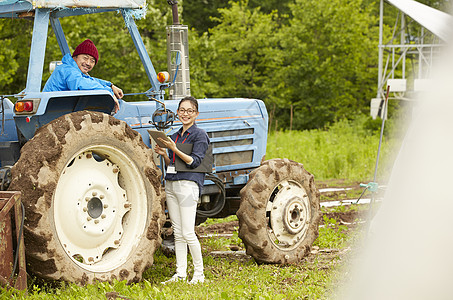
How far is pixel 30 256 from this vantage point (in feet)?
14.7

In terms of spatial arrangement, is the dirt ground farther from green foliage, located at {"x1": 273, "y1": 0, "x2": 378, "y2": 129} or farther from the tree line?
green foliage, located at {"x1": 273, "y1": 0, "x2": 378, "y2": 129}

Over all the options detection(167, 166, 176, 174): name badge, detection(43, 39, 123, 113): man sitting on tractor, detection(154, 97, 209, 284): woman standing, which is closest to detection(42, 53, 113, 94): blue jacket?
detection(43, 39, 123, 113): man sitting on tractor

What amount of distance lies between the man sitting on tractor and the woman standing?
62 centimetres

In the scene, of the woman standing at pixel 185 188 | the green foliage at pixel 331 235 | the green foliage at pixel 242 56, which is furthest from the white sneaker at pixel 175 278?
the green foliage at pixel 242 56

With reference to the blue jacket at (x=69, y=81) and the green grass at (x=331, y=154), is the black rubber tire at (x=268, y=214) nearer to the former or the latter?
the blue jacket at (x=69, y=81)

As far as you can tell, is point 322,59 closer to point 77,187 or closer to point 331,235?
point 331,235

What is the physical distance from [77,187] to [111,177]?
14.9 inches

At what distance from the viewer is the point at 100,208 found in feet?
16.8

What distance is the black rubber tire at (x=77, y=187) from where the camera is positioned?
4449mm

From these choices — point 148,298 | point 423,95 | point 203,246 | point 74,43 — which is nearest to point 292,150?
point 74,43

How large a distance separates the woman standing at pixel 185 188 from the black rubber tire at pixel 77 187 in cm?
14

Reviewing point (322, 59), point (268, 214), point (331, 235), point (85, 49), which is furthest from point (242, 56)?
point (85, 49)

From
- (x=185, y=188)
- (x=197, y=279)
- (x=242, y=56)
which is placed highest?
(x=242, y=56)

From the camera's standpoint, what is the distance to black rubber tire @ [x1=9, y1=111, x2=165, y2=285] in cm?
445
